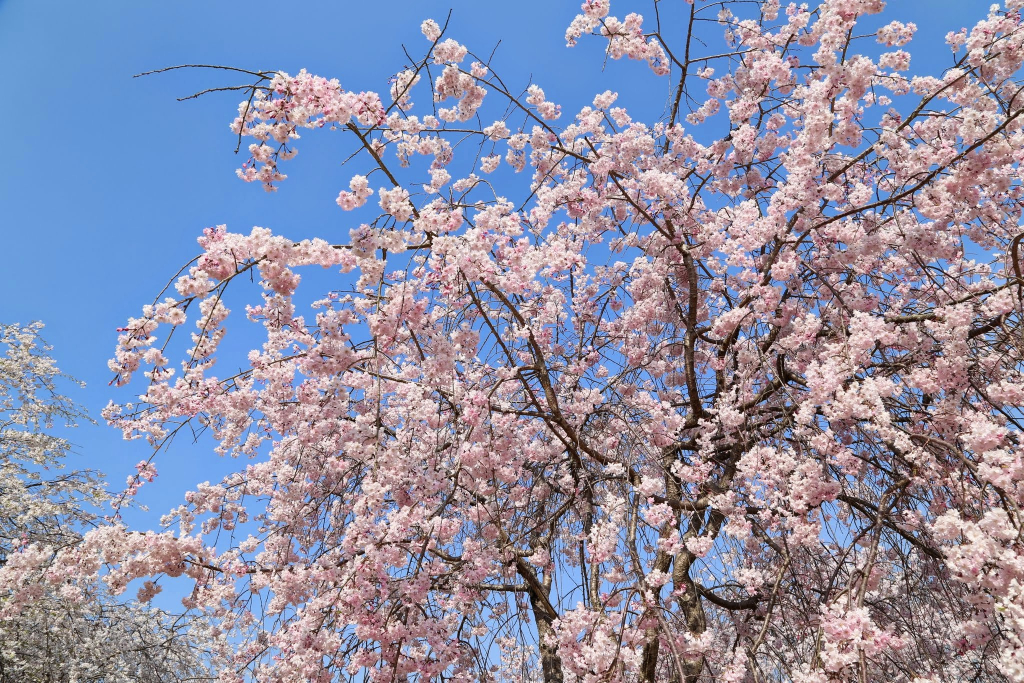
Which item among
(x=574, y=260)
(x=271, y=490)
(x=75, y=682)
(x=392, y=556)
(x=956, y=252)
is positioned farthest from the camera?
(x=75, y=682)

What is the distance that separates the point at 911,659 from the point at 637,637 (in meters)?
2.35

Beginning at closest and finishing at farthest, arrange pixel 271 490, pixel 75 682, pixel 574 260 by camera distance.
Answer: pixel 574 260, pixel 271 490, pixel 75 682

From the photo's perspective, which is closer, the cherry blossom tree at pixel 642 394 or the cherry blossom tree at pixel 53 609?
the cherry blossom tree at pixel 642 394

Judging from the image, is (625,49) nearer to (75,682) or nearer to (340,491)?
(340,491)

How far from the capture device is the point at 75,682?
24.1ft

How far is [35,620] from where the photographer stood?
7469 mm

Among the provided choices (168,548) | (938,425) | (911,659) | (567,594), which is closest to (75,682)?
(168,548)

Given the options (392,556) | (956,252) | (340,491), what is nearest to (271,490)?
(340,491)

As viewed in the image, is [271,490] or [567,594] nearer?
[567,594]

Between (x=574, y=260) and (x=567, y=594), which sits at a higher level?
(x=574, y=260)

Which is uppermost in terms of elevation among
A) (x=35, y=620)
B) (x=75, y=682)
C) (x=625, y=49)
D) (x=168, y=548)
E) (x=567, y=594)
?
(x=625, y=49)

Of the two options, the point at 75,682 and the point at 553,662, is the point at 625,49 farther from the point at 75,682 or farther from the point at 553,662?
the point at 75,682

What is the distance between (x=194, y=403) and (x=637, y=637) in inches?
112

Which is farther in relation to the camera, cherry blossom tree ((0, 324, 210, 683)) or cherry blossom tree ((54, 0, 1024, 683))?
cherry blossom tree ((0, 324, 210, 683))
